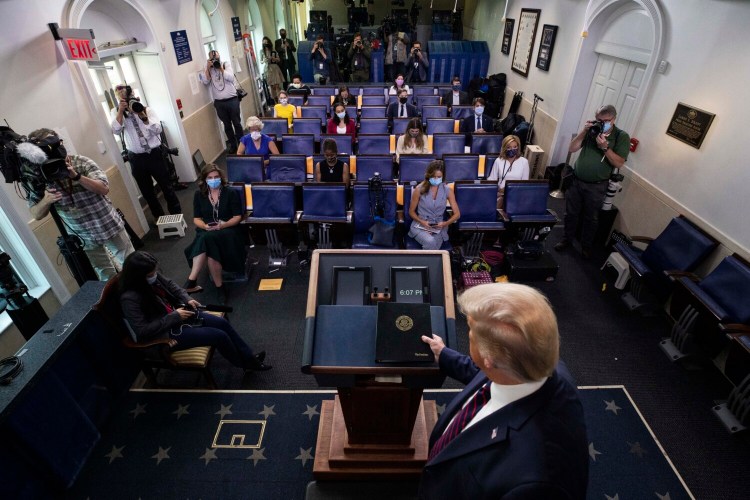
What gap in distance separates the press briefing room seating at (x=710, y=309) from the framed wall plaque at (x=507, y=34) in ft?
26.1

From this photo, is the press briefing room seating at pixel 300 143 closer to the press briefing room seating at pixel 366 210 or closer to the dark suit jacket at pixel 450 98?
the press briefing room seating at pixel 366 210

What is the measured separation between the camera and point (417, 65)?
1072 cm

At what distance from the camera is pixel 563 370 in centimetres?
150

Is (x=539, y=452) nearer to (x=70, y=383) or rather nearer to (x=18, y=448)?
(x=18, y=448)

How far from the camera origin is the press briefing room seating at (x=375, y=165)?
5.35m

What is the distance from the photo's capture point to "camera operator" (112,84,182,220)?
197 inches

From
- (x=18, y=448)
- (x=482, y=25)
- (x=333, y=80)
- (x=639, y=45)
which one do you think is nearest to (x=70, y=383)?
(x=18, y=448)

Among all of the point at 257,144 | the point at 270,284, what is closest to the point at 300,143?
the point at 257,144

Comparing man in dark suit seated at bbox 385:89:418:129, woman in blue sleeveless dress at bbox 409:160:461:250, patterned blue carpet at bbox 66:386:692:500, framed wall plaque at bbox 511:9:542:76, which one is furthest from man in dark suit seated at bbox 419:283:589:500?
framed wall plaque at bbox 511:9:542:76

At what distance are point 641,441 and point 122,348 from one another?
4172 mm

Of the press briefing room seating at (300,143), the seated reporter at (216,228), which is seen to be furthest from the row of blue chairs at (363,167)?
the seated reporter at (216,228)

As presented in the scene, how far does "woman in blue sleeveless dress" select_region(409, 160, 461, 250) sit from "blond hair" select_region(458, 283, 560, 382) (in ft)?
10.2

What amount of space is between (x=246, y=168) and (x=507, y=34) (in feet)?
25.9

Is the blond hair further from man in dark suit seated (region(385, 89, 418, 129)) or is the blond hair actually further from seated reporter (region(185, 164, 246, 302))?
man in dark suit seated (region(385, 89, 418, 129))
